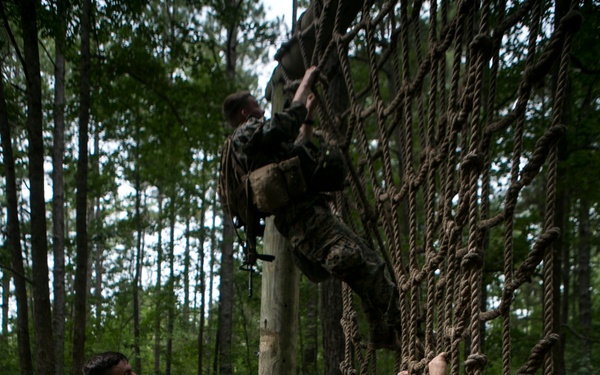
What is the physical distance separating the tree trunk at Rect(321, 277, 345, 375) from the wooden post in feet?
8.13

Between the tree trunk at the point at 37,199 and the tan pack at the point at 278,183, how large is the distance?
2827 millimetres

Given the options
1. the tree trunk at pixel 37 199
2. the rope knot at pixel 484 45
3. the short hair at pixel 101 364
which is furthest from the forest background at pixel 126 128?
the rope knot at pixel 484 45

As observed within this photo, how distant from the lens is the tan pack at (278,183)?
2578mm

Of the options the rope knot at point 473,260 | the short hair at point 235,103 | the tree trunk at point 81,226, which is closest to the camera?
the rope knot at point 473,260

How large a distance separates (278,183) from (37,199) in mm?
2973

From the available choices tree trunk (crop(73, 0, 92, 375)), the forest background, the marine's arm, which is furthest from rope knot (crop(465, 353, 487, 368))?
tree trunk (crop(73, 0, 92, 375))

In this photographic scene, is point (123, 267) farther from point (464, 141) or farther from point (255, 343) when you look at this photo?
point (464, 141)

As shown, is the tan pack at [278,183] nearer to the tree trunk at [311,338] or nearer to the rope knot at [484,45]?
the rope knot at [484,45]

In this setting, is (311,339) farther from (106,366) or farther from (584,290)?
(106,366)

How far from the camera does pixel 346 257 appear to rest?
2523 millimetres

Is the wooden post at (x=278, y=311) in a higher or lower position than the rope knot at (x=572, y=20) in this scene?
lower

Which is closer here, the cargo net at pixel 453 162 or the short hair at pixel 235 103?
the cargo net at pixel 453 162

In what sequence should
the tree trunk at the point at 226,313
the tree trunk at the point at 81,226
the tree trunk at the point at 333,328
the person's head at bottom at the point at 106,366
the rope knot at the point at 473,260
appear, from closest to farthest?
the rope knot at the point at 473,260
the person's head at bottom at the point at 106,366
the tree trunk at the point at 333,328
the tree trunk at the point at 81,226
the tree trunk at the point at 226,313

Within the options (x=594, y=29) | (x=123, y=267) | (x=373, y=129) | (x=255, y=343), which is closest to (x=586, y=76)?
(x=594, y=29)
